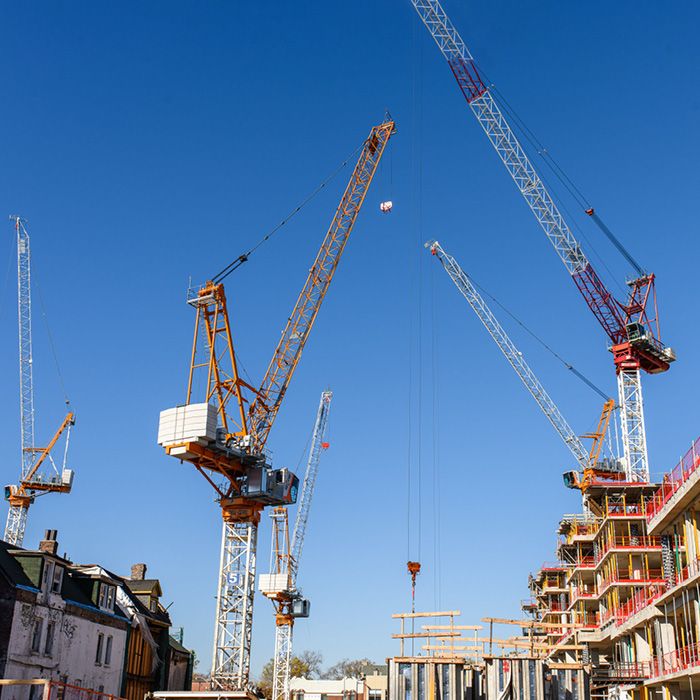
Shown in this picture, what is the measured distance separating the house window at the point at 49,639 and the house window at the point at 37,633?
0.83 meters

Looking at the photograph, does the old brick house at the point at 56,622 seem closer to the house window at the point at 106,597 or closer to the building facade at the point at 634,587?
the house window at the point at 106,597

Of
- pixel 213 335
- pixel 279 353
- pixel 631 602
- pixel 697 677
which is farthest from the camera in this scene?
pixel 279 353

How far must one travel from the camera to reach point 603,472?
356ft

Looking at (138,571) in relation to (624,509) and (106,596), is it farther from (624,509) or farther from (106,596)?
(624,509)

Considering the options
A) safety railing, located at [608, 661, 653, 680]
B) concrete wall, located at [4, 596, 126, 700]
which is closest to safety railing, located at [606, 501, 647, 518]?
safety railing, located at [608, 661, 653, 680]

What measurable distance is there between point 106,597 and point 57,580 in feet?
23.4

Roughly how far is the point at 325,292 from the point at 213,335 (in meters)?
14.3

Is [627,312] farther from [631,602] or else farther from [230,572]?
[230,572]

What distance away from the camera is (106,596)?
60344 mm

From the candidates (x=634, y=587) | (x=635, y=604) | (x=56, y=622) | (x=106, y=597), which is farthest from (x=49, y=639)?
(x=634, y=587)

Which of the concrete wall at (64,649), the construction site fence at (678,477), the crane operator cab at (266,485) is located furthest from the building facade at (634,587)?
the concrete wall at (64,649)

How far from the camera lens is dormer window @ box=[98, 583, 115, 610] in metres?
59.6

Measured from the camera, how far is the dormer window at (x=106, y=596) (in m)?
59.6

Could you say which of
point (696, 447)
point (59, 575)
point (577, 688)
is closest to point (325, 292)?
point (59, 575)
